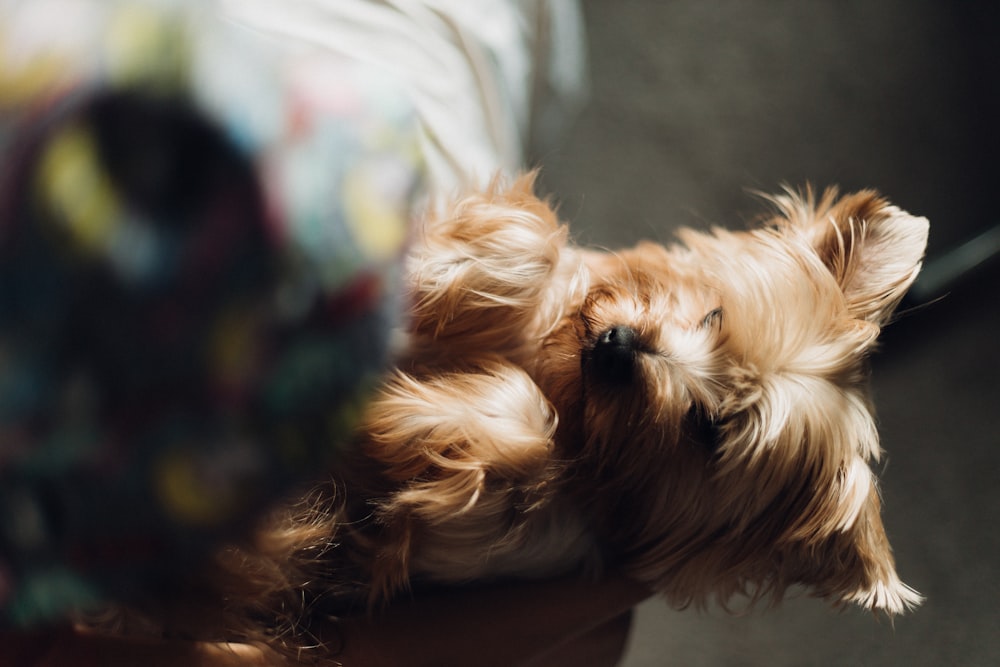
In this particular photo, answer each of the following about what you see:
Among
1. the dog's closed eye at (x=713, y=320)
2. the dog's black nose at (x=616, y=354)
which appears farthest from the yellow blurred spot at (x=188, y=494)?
the dog's closed eye at (x=713, y=320)

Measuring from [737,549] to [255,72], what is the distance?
0.79m

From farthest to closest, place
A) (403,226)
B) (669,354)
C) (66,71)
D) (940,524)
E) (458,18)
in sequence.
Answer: (940,524), (458,18), (669,354), (403,226), (66,71)

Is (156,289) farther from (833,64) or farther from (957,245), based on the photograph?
(833,64)

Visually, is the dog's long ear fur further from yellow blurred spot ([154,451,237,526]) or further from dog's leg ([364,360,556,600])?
yellow blurred spot ([154,451,237,526])

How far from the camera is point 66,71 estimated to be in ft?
1.23

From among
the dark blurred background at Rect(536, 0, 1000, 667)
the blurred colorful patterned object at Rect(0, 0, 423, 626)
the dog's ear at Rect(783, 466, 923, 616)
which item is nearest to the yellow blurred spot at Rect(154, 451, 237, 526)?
the blurred colorful patterned object at Rect(0, 0, 423, 626)

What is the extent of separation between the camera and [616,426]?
87cm

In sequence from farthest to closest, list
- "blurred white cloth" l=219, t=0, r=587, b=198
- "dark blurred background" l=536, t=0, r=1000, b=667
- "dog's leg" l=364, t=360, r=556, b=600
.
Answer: "dark blurred background" l=536, t=0, r=1000, b=667, "blurred white cloth" l=219, t=0, r=587, b=198, "dog's leg" l=364, t=360, r=556, b=600

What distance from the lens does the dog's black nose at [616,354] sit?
33.3 inches

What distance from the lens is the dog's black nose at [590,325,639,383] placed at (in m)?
0.85

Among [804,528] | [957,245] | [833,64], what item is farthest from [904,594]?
[833,64]

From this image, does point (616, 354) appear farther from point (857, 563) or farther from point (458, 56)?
point (458, 56)

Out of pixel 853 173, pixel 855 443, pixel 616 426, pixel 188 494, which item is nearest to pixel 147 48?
pixel 188 494

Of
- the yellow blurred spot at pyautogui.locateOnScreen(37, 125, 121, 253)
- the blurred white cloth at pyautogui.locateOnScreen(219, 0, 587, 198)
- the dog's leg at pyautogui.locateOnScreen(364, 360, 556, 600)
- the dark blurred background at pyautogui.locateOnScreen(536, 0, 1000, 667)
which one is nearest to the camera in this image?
the yellow blurred spot at pyautogui.locateOnScreen(37, 125, 121, 253)
